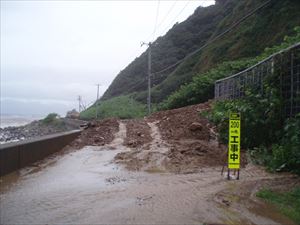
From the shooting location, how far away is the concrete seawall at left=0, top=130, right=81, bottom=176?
887cm

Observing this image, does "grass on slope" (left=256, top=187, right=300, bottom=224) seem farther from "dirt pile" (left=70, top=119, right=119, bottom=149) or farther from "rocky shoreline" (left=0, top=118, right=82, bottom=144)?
"rocky shoreline" (left=0, top=118, right=82, bottom=144)

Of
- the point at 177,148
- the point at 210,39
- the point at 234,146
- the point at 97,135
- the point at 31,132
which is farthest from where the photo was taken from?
the point at 210,39

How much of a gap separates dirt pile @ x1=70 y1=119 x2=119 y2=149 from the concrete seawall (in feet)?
2.94

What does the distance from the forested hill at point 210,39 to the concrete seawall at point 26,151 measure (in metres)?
21.5

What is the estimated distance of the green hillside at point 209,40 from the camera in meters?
31.9

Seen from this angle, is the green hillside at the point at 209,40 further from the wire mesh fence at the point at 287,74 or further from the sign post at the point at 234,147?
the sign post at the point at 234,147

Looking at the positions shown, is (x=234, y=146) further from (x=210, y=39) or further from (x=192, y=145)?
(x=210, y=39)

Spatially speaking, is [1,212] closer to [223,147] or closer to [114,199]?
[114,199]

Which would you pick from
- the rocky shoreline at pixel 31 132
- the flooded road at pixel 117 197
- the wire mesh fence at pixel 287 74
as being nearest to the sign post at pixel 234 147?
the flooded road at pixel 117 197

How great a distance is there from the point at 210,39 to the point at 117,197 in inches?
1724

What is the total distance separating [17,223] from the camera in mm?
5672

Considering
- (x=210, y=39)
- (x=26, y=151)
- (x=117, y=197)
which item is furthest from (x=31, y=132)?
(x=117, y=197)

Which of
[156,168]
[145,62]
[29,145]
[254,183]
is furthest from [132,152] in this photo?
[145,62]

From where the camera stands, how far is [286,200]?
6.46 m
